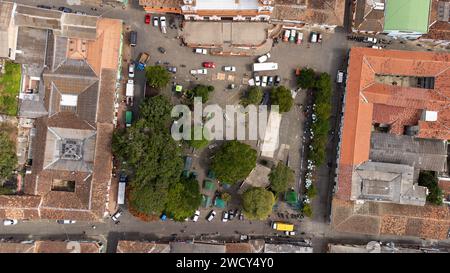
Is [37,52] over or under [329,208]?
over

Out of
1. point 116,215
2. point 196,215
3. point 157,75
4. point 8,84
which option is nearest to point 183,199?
point 196,215

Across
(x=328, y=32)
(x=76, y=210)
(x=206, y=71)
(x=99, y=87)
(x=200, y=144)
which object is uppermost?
(x=328, y=32)

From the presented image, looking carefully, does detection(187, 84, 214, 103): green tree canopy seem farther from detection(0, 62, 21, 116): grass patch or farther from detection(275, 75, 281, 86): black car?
detection(0, 62, 21, 116): grass patch

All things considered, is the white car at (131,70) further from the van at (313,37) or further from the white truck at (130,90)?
the van at (313,37)

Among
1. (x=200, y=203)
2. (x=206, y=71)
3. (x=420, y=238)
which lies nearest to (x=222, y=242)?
(x=200, y=203)

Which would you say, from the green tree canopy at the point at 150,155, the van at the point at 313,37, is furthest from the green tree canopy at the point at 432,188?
the green tree canopy at the point at 150,155

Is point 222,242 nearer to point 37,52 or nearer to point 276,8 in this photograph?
point 276,8

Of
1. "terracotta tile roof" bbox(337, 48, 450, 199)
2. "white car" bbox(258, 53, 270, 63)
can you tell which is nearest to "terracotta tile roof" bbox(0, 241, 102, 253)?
"white car" bbox(258, 53, 270, 63)

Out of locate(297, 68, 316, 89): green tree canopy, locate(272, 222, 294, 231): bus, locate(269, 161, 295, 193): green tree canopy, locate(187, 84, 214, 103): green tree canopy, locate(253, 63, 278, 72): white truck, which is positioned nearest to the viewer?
locate(269, 161, 295, 193): green tree canopy
